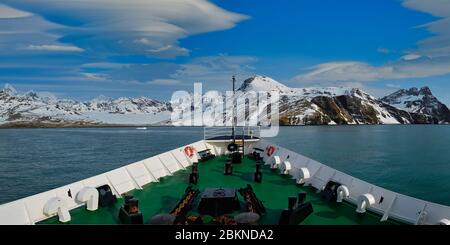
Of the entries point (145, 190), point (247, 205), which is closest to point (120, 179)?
point (145, 190)

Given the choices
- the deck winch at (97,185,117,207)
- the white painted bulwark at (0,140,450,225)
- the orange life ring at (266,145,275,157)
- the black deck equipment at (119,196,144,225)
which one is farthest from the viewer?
the orange life ring at (266,145,275,157)

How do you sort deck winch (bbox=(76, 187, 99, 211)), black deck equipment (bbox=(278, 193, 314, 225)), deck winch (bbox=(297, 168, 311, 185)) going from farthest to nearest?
deck winch (bbox=(297, 168, 311, 185)) < deck winch (bbox=(76, 187, 99, 211)) < black deck equipment (bbox=(278, 193, 314, 225))

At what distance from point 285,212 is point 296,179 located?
604 cm

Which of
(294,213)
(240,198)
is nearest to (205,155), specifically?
(240,198)

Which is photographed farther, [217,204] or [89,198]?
[89,198]

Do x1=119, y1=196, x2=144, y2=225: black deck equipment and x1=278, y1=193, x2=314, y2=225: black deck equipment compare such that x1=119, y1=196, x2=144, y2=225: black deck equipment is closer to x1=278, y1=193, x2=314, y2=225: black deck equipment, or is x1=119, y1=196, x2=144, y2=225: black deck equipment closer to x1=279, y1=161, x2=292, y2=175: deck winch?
x1=278, y1=193, x2=314, y2=225: black deck equipment

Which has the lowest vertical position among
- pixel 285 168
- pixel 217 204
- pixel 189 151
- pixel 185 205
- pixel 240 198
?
pixel 240 198

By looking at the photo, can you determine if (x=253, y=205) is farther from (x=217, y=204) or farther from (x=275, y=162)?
(x=275, y=162)

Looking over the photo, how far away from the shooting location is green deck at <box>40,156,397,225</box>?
30.0ft

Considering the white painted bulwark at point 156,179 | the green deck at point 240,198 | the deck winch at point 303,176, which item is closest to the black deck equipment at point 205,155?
the green deck at point 240,198

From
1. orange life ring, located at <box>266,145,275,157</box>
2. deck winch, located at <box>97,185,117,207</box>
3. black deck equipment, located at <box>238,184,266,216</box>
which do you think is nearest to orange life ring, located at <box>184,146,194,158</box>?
orange life ring, located at <box>266,145,275,157</box>

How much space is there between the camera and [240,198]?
1105 cm

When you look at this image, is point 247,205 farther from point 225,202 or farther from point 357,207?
point 357,207
